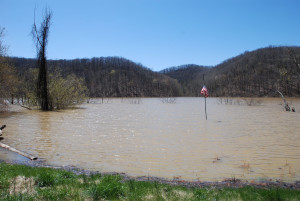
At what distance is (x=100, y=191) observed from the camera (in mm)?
4691

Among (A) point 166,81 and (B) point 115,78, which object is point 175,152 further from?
(A) point 166,81

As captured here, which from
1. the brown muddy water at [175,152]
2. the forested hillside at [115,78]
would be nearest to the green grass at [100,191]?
the brown muddy water at [175,152]

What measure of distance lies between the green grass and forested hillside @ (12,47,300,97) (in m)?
81.1

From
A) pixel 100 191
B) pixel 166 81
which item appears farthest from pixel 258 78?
pixel 100 191

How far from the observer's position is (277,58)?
105m

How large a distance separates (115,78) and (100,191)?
121158 millimetres

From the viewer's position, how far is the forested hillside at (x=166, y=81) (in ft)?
306

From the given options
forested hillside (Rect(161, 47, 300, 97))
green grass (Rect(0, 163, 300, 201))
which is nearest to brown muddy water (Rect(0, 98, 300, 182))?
green grass (Rect(0, 163, 300, 201))

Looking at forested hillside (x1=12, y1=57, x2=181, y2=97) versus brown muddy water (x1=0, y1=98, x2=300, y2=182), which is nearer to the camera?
brown muddy water (x1=0, y1=98, x2=300, y2=182)

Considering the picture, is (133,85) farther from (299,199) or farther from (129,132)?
(299,199)

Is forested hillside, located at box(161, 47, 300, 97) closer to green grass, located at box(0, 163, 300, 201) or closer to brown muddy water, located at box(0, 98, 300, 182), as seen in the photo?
brown muddy water, located at box(0, 98, 300, 182)

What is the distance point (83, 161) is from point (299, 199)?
A: 639 cm

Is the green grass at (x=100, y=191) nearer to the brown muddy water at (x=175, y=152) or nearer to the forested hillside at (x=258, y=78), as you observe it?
the brown muddy water at (x=175, y=152)

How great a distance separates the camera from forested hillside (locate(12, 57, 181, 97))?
114 m
